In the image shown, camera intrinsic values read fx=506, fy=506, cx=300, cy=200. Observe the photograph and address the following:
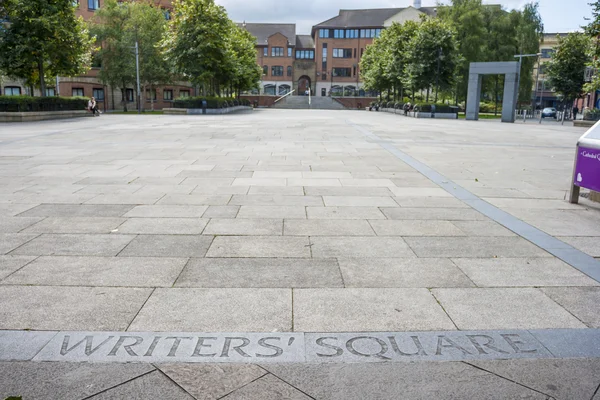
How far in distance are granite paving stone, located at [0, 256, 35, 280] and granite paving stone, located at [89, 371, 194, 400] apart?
2.47 m

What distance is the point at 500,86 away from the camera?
190 ft

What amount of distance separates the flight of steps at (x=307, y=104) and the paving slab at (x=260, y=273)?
254 feet

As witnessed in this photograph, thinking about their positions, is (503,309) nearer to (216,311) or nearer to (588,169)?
(216,311)

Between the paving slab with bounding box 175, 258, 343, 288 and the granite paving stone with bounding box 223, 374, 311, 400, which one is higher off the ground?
the granite paving stone with bounding box 223, 374, 311, 400

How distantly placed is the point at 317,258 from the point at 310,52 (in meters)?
99.8

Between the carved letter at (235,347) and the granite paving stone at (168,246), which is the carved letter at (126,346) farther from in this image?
the granite paving stone at (168,246)

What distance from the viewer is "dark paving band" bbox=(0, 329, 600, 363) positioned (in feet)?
10.6

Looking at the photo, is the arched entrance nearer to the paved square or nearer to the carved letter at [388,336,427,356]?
the paved square

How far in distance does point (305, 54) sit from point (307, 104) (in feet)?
72.6

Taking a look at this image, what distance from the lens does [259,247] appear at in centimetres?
569

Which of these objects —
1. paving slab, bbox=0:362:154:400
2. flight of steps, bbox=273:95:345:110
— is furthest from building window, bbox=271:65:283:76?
paving slab, bbox=0:362:154:400

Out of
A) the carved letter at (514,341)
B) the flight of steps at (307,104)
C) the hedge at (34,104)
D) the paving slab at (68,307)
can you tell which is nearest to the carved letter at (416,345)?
the carved letter at (514,341)

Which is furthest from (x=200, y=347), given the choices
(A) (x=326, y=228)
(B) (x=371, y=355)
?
(A) (x=326, y=228)

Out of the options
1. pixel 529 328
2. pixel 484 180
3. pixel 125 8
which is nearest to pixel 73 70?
pixel 125 8
